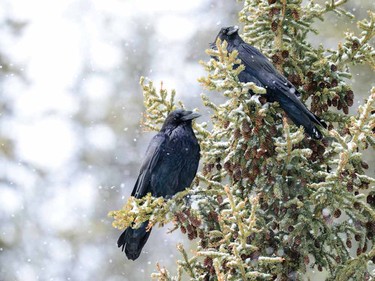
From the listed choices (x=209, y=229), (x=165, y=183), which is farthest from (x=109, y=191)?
(x=209, y=229)

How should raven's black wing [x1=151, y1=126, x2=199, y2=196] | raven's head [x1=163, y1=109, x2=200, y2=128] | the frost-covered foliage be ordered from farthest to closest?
raven's black wing [x1=151, y1=126, x2=199, y2=196], raven's head [x1=163, y1=109, x2=200, y2=128], the frost-covered foliage

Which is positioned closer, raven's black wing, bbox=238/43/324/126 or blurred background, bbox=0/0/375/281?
raven's black wing, bbox=238/43/324/126

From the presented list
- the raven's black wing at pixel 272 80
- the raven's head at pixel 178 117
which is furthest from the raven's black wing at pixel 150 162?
the raven's black wing at pixel 272 80

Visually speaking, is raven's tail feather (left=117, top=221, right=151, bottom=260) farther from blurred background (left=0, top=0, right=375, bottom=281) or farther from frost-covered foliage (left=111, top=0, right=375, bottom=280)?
blurred background (left=0, top=0, right=375, bottom=281)

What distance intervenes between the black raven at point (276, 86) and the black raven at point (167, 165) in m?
0.56

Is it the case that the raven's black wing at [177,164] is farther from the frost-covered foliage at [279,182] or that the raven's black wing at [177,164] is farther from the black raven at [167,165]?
the frost-covered foliage at [279,182]

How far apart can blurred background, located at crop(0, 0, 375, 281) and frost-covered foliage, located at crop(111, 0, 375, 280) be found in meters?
6.63

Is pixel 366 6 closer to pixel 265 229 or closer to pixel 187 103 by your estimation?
pixel 187 103

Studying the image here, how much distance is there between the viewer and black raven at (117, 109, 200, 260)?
638cm

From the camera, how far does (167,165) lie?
661 centimetres

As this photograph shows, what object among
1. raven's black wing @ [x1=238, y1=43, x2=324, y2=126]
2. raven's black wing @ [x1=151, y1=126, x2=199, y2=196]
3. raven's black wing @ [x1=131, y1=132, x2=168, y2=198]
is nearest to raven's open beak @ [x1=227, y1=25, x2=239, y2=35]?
raven's black wing @ [x1=238, y1=43, x2=324, y2=126]

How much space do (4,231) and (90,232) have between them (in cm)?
144

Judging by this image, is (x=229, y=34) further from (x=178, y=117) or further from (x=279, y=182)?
(x=279, y=182)

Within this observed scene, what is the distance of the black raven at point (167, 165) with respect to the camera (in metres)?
6.38
